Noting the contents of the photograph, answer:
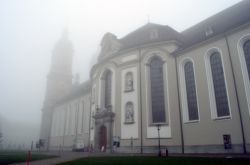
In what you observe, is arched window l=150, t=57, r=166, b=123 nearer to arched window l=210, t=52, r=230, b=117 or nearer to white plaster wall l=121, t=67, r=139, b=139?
white plaster wall l=121, t=67, r=139, b=139

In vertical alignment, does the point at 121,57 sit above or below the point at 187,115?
above

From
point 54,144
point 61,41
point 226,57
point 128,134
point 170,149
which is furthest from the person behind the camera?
point 61,41

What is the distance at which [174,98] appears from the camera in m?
23.2

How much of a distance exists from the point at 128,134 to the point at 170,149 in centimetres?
508

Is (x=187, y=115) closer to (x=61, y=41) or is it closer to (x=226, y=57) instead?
(x=226, y=57)

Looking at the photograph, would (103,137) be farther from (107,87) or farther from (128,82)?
(128,82)

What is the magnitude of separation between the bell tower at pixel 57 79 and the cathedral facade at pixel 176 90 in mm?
28667

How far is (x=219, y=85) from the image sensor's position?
66.7 ft

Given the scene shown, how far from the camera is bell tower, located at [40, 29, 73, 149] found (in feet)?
189

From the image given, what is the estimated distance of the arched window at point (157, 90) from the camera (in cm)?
2402

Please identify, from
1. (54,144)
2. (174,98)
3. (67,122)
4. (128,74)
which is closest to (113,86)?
(128,74)

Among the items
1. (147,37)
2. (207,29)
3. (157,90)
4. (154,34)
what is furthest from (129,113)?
(207,29)

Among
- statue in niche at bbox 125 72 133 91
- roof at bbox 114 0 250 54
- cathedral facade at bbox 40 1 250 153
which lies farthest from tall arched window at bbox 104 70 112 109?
roof at bbox 114 0 250 54

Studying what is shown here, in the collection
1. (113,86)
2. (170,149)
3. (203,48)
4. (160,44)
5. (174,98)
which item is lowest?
(170,149)
